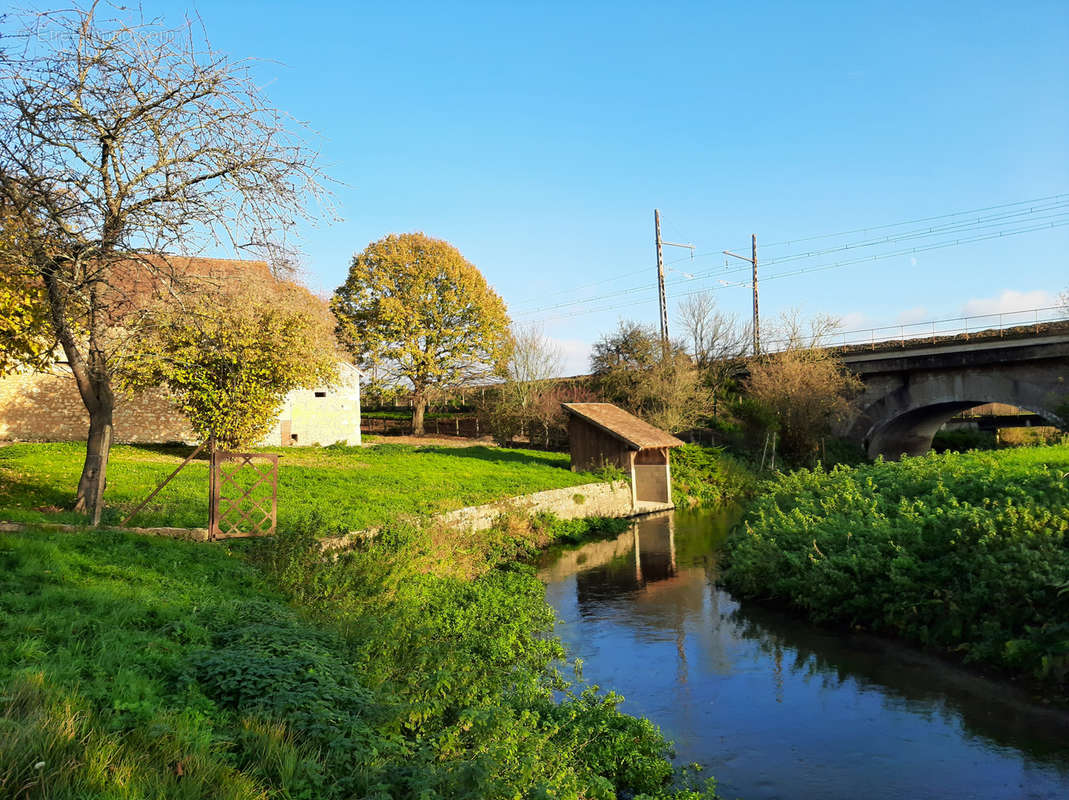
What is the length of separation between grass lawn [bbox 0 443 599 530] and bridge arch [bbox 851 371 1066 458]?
15107 mm

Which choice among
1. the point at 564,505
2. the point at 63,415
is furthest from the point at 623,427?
the point at 63,415

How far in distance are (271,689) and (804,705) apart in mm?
7017

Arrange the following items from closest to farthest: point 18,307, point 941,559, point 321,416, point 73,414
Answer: point 18,307 < point 941,559 < point 73,414 < point 321,416

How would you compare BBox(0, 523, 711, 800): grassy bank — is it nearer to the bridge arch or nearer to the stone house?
the stone house

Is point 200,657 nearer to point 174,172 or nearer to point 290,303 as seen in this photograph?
point 174,172

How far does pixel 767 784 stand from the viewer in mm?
7449

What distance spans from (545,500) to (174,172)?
14.6 m

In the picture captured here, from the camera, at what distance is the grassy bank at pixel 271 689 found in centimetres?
443

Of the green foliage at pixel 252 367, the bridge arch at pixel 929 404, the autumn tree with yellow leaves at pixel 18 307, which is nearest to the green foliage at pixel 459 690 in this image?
the autumn tree with yellow leaves at pixel 18 307

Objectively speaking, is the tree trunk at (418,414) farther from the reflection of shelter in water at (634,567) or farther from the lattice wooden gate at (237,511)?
the lattice wooden gate at (237,511)

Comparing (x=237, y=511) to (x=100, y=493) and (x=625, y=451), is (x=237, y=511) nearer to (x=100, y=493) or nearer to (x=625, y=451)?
(x=100, y=493)

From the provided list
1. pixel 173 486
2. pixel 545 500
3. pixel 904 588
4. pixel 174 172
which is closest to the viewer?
pixel 174 172

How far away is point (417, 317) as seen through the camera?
42.4 metres

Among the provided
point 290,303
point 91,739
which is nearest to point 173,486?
point 290,303
